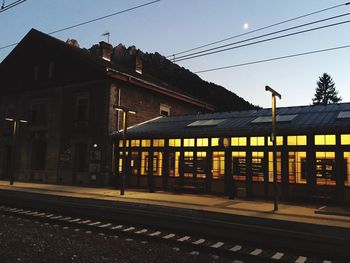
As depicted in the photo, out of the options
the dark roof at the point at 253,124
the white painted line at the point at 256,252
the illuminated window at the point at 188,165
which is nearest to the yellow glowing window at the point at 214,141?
the dark roof at the point at 253,124

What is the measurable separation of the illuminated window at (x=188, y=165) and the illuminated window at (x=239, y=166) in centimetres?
255

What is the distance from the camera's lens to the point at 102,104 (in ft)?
75.3

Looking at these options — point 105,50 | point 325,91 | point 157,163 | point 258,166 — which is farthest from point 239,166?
point 325,91

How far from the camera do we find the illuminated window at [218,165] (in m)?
17.8

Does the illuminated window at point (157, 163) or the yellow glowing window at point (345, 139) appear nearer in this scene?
the yellow glowing window at point (345, 139)

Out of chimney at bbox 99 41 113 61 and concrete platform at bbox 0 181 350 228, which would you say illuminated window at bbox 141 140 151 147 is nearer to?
concrete platform at bbox 0 181 350 228

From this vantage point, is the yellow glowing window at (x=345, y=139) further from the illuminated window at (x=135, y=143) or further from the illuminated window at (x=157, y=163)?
the illuminated window at (x=135, y=143)

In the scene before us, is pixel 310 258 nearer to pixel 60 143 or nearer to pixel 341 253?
pixel 341 253

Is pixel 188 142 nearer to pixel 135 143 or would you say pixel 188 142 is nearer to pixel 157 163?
pixel 157 163

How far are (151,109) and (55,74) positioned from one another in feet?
25.5

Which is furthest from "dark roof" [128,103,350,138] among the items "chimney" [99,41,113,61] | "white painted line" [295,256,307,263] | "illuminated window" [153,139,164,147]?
"chimney" [99,41,113,61]

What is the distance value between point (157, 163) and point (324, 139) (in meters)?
9.37

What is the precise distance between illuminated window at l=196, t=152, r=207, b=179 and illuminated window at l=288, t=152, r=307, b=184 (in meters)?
4.49

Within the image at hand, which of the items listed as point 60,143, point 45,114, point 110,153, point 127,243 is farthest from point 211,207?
point 45,114
